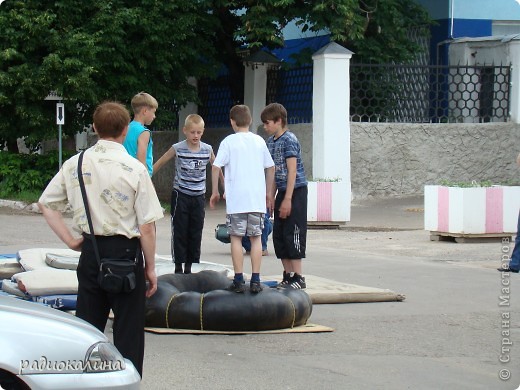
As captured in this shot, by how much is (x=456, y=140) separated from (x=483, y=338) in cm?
1551


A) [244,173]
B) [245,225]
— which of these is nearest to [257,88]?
[244,173]

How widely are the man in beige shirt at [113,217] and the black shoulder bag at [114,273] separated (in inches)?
1.2

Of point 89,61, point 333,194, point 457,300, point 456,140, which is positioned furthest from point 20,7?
point 457,300

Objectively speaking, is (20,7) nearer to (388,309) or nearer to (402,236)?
(402,236)

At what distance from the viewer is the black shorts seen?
33.4 feet

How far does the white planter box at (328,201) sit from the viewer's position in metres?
18.0

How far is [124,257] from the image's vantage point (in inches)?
231

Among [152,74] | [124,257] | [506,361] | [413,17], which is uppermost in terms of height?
[413,17]

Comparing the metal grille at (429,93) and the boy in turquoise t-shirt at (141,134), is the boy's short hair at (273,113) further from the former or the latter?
the metal grille at (429,93)

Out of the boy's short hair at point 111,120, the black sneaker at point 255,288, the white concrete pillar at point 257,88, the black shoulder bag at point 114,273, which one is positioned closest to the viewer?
the black shoulder bag at point 114,273

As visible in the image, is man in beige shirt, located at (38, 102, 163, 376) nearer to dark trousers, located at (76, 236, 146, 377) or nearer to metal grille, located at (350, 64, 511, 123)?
dark trousers, located at (76, 236, 146, 377)

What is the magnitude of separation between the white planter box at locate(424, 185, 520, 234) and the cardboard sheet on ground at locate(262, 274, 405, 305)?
5051 millimetres

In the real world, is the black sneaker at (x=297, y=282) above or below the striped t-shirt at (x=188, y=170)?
below

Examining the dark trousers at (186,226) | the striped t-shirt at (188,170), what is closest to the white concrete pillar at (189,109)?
the striped t-shirt at (188,170)
